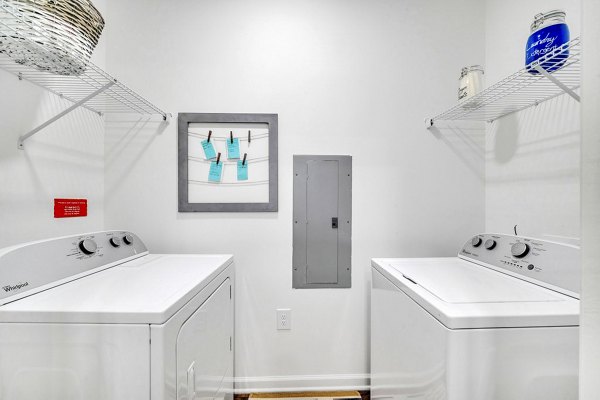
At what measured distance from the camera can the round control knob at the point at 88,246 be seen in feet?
3.92

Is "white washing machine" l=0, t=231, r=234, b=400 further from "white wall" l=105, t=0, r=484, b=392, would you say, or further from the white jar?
the white jar

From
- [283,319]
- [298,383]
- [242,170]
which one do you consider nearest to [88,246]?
[242,170]

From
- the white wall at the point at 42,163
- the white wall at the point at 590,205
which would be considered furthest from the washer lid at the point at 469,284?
the white wall at the point at 42,163

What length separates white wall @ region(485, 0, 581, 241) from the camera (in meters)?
1.23

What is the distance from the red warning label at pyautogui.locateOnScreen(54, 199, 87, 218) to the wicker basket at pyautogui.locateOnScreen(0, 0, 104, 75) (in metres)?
0.65

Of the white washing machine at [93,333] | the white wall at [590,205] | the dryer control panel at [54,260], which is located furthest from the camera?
the dryer control panel at [54,260]

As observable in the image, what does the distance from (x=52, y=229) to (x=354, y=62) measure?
1.81 m

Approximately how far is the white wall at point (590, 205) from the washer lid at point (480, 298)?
49 cm

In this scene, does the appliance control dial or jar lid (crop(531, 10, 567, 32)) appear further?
the appliance control dial

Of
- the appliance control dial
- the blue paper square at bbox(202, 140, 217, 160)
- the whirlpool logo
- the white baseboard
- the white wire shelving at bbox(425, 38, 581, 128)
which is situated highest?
the white wire shelving at bbox(425, 38, 581, 128)

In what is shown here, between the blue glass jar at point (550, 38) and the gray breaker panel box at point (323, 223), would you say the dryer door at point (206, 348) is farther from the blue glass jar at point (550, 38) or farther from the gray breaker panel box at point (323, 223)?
the blue glass jar at point (550, 38)

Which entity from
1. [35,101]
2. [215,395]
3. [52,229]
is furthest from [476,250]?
[35,101]

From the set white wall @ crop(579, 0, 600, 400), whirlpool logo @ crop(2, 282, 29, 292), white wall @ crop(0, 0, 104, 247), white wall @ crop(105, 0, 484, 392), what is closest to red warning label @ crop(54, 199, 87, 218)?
white wall @ crop(0, 0, 104, 247)

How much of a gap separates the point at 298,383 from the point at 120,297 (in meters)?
1.27
